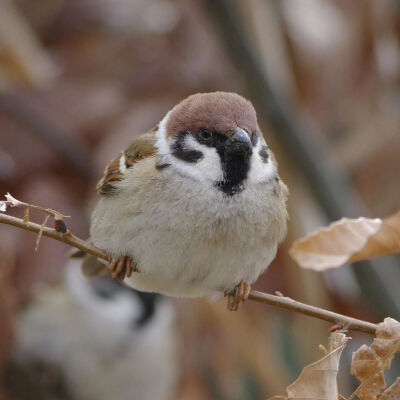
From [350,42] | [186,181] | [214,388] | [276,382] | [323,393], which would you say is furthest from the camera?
[214,388]

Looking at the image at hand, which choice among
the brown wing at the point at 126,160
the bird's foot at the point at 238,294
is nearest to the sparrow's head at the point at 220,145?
the brown wing at the point at 126,160

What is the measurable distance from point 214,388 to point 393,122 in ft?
4.88

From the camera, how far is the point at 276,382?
3074mm

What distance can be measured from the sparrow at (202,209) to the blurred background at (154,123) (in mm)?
1128

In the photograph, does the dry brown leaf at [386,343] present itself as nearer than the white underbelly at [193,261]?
Yes

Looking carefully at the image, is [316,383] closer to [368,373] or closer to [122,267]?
[368,373]

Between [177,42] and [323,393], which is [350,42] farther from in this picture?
[323,393]

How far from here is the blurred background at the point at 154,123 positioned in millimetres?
3004

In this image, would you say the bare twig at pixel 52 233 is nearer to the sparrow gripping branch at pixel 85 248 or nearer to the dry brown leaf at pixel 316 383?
the sparrow gripping branch at pixel 85 248

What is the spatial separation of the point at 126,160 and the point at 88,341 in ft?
5.49

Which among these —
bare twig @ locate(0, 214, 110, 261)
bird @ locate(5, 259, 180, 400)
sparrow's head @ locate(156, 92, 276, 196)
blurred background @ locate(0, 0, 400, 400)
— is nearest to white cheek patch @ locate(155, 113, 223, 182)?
sparrow's head @ locate(156, 92, 276, 196)

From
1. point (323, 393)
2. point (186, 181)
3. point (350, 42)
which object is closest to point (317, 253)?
point (323, 393)

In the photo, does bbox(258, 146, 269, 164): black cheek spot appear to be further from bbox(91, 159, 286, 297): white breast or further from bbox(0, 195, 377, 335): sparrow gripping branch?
bbox(0, 195, 377, 335): sparrow gripping branch

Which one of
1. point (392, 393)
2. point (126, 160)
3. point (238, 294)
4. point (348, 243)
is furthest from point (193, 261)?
point (392, 393)
